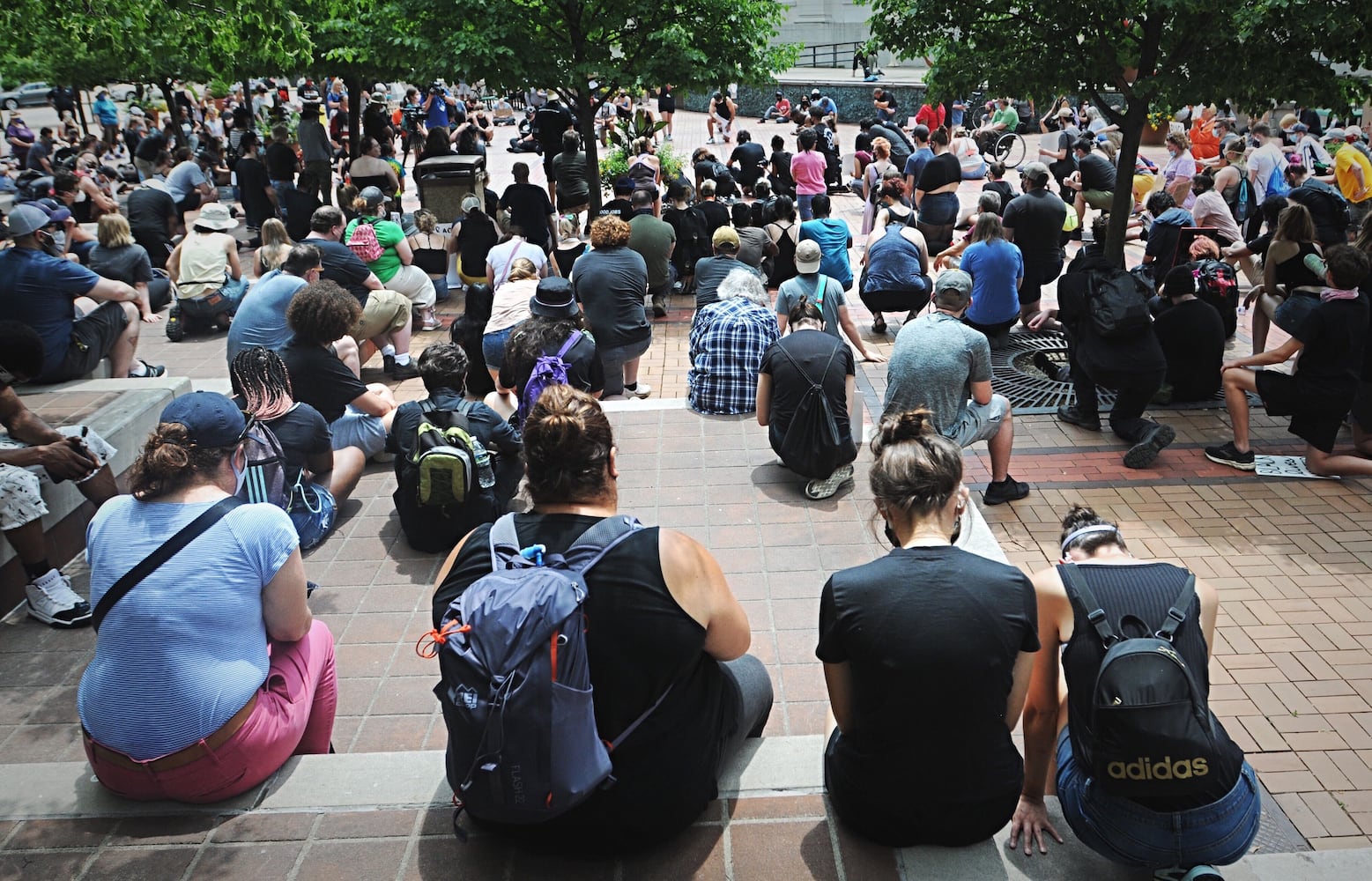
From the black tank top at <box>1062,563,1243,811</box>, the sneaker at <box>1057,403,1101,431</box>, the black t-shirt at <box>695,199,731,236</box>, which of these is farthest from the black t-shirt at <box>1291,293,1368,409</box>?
the black t-shirt at <box>695,199,731,236</box>

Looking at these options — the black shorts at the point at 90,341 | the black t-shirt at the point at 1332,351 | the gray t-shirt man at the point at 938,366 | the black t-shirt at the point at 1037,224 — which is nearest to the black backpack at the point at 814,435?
the gray t-shirt man at the point at 938,366

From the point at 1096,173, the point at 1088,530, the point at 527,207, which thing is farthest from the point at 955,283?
the point at 1096,173

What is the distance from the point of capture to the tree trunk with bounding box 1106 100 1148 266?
8859mm

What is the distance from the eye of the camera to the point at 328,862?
10.2 feet

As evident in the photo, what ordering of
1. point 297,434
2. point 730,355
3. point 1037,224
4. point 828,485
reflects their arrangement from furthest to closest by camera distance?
1. point 1037,224
2. point 730,355
3. point 828,485
4. point 297,434

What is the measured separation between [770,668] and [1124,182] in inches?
252

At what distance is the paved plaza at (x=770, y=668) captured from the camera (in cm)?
311

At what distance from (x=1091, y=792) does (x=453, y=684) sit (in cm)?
183

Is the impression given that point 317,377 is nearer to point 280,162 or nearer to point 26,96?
point 280,162

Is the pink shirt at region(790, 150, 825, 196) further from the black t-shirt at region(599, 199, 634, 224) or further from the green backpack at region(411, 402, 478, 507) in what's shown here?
the green backpack at region(411, 402, 478, 507)

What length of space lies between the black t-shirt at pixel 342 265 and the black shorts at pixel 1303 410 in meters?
7.21

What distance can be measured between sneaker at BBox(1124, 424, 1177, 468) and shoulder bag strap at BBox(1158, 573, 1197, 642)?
4.79 metres

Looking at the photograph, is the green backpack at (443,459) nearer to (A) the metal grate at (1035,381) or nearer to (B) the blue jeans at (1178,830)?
(B) the blue jeans at (1178,830)

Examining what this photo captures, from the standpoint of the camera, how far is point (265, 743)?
133 inches
